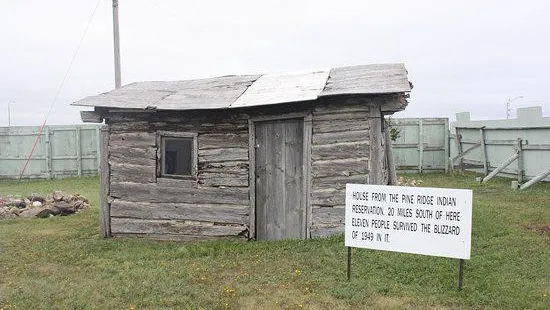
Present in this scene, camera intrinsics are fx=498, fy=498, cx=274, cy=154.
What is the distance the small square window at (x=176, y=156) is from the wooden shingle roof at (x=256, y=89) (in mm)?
871

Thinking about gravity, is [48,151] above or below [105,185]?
below

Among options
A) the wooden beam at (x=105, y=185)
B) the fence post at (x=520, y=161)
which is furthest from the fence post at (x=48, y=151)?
the fence post at (x=520, y=161)

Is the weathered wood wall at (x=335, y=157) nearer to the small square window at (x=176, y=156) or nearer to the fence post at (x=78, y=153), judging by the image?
the small square window at (x=176, y=156)

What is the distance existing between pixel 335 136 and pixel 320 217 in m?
1.65

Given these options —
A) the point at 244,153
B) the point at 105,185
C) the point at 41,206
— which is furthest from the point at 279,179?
the point at 41,206

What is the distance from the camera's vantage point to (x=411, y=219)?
22.3ft

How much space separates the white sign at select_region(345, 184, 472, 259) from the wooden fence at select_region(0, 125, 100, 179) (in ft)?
61.8

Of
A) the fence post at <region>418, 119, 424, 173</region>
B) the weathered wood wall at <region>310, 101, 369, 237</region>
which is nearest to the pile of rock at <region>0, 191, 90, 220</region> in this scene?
the weathered wood wall at <region>310, 101, 369, 237</region>

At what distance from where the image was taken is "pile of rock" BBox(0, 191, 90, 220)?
14.3 m

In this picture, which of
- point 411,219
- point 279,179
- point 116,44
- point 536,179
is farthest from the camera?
point 116,44

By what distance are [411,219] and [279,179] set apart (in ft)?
13.4

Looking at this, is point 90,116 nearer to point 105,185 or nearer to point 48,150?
point 105,185

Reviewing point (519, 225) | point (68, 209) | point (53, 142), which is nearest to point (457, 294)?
point (519, 225)

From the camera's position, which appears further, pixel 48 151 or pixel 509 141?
pixel 48 151
